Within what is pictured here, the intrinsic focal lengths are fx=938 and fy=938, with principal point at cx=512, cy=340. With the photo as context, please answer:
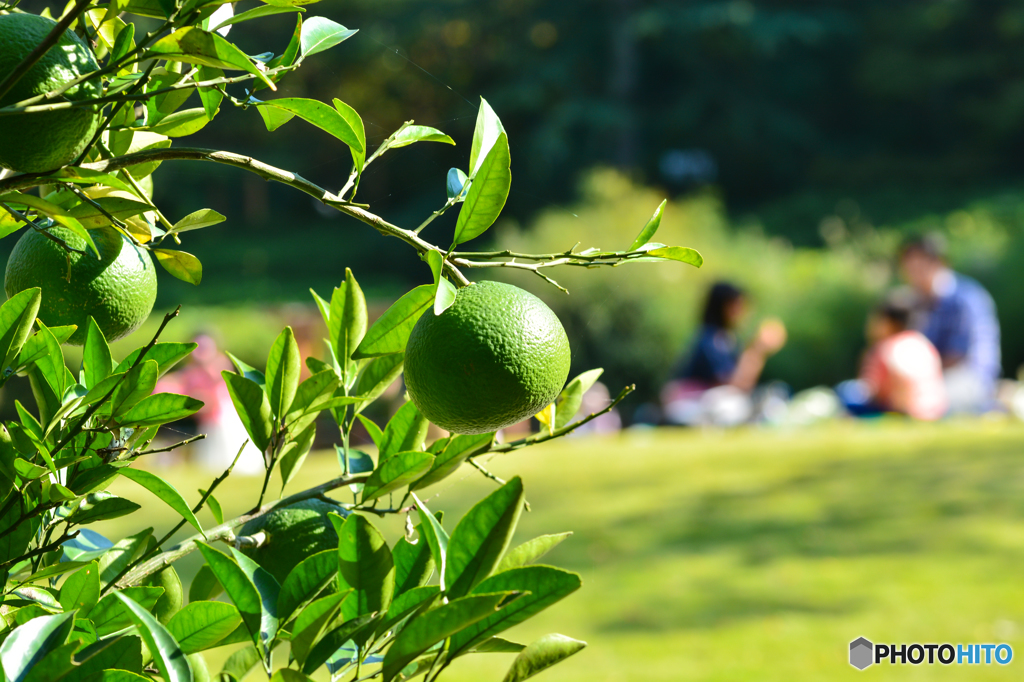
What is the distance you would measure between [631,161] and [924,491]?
1639cm

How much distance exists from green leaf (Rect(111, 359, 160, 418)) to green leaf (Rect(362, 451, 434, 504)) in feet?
0.61

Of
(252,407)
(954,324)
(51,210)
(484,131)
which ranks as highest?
(954,324)

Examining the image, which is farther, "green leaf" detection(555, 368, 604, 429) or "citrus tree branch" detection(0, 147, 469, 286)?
"green leaf" detection(555, 368, 604, 429)

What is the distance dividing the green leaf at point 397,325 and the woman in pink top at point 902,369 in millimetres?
6554

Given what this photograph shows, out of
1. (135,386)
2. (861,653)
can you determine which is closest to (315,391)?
(135,386)

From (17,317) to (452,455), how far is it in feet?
1.14

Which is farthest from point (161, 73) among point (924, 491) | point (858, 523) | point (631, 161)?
point (631, 161)

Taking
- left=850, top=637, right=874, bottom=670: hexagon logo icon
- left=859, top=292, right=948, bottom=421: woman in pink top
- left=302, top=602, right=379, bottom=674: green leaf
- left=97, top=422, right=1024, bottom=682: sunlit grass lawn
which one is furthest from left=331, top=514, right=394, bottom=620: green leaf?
left=859, top=292, right=948, bottom=421: woman in pink top

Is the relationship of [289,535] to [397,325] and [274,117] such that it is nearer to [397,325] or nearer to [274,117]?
[397,325]

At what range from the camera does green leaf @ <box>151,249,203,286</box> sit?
33.3 inches

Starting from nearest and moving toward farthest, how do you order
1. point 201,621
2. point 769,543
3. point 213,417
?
1. point 201,621
2. point 769,543
3. point 213,417

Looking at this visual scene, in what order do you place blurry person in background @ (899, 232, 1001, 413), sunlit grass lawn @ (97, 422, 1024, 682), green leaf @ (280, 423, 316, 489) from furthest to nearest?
blurry person in background @ (899, 232, 1001, 413) < sunlit grass lawn @ (97, 422, 1024, 682) < green leaf @ (280, 423, 316, 489)

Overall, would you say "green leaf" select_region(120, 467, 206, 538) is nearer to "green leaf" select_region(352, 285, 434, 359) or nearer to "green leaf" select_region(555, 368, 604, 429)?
"green leaf" select_region(352, 285, 434, 359)

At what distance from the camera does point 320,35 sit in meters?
0.74
